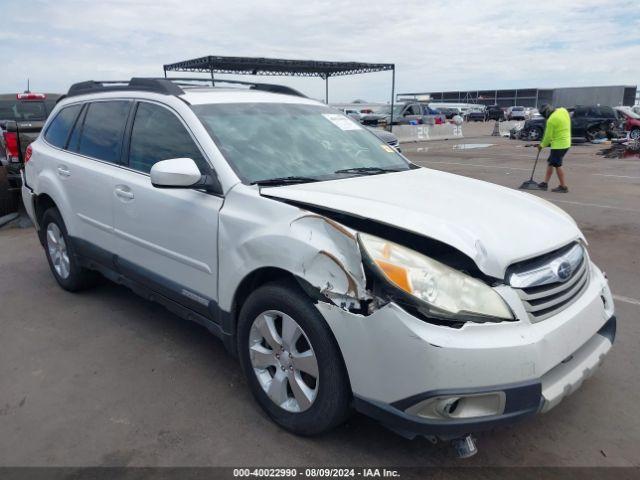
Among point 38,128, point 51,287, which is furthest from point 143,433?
point 38,128

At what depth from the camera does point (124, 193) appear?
3588 millimetres

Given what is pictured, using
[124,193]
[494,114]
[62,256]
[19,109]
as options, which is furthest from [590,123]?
[494,114]

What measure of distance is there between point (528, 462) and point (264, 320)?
4.72 feet

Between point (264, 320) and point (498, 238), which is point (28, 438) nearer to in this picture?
point (264, 320)

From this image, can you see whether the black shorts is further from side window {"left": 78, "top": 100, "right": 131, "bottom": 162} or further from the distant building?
the distant building

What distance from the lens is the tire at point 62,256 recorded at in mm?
4543

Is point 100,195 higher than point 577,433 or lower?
higher

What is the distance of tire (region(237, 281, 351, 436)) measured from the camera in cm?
236

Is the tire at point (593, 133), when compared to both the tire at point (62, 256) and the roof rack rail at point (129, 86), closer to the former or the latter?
the roof rack rail at point (129, 86)

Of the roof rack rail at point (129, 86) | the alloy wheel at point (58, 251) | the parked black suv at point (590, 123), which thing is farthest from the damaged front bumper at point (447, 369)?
the parked black suv at point (590, 123)

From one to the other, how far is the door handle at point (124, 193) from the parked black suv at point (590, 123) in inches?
955

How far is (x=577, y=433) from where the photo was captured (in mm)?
2676

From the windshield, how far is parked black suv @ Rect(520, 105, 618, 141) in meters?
23.3

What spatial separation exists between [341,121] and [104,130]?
6.08 ft
